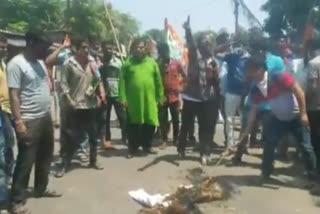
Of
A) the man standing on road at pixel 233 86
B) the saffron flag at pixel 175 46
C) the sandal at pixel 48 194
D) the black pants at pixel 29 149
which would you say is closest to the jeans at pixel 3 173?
the black pants at pixel 29 149

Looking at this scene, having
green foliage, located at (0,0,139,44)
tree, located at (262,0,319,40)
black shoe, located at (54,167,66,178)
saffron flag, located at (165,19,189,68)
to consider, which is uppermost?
green foliage, located at (0,0,139,44)

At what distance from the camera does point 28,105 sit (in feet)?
23.4

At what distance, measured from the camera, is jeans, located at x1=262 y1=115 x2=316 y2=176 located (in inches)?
317

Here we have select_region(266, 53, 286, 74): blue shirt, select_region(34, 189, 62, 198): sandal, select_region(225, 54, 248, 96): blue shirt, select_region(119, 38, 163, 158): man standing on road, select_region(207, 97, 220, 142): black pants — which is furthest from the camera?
select_region(119, 38, 163, 158): man standing on road

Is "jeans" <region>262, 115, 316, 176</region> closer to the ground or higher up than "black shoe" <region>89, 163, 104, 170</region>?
higher up

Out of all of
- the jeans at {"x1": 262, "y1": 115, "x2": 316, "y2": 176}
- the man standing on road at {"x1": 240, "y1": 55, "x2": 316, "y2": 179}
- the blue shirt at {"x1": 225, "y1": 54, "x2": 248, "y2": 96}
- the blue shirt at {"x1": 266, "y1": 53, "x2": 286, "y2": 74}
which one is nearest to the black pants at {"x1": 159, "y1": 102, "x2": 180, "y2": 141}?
the blue shirt at {"x1": 225, "y1": 54, "x2": 248, "y2": 96}

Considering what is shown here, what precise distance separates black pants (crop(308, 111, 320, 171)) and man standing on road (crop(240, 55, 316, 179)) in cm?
15

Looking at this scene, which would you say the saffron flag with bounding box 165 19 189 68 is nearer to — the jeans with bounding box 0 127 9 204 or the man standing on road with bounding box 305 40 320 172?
the man standing on road with bounding box 305 40 320 172

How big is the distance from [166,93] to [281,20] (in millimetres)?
21210

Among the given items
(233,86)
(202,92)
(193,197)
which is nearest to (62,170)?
(202,92)

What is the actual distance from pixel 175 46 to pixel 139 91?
296 centimetres

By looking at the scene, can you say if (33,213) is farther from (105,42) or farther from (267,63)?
(105,42)

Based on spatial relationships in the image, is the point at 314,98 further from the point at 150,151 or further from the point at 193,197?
the point at 150,151

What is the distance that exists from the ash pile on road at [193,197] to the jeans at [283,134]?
2.07ft
